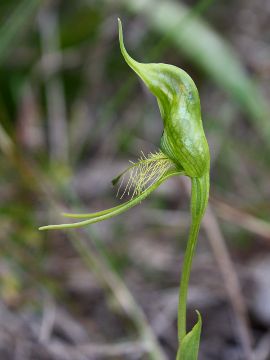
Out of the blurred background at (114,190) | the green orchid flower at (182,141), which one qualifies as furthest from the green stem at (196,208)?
the blurred background at (114,190)

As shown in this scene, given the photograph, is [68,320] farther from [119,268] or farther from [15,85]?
[15,85]

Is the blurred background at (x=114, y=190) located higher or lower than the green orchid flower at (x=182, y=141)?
lower

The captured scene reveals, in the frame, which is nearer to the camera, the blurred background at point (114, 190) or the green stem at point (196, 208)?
the green stem at point (196, 208)

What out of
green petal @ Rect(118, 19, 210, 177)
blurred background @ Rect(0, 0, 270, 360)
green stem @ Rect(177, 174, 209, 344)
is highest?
green petal @ Rect(118, 19, 210, 177)

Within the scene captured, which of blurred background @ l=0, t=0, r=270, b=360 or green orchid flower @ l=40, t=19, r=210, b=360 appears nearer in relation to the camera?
green orchid flower @ l=40, t=19, r=210, b=360

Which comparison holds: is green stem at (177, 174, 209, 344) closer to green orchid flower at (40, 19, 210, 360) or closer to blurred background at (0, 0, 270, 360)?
green orchid flower at (40, 19, 210, 360)

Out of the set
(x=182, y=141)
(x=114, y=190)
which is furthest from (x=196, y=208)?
(x=114, y=190)

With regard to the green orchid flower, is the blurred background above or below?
below

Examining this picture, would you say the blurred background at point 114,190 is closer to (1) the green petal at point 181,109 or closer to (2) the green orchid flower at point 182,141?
(2) the green orchid flower at point 182,141

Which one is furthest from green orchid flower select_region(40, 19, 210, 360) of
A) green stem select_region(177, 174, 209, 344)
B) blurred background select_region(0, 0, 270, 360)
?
blurred background select_region(0, 0, 270, 360)
